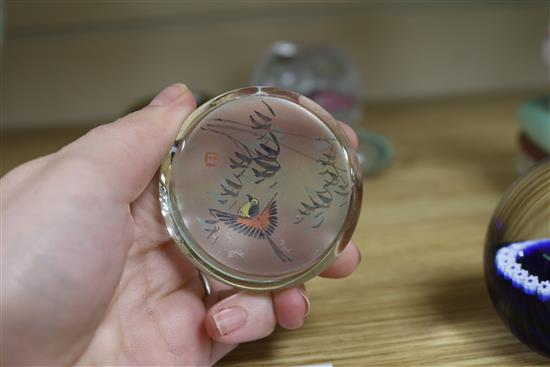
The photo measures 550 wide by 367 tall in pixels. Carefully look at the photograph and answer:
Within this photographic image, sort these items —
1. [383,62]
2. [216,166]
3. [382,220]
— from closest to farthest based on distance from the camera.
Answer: [216,166] → [382,220] → [383,62]

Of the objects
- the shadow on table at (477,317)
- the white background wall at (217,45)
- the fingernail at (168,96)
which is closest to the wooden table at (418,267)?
the shadow on table at (477,317)

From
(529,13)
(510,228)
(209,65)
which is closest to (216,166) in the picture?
(510,228)

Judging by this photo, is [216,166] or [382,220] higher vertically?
[216,166]

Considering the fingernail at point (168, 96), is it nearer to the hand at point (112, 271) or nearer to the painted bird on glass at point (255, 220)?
the hand at point (112, 271)

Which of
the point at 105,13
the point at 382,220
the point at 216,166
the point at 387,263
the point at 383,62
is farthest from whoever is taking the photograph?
the point at 383,62

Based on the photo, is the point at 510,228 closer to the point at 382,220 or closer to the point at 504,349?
the point at 504,349

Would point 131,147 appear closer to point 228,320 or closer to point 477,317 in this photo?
point 228,320
